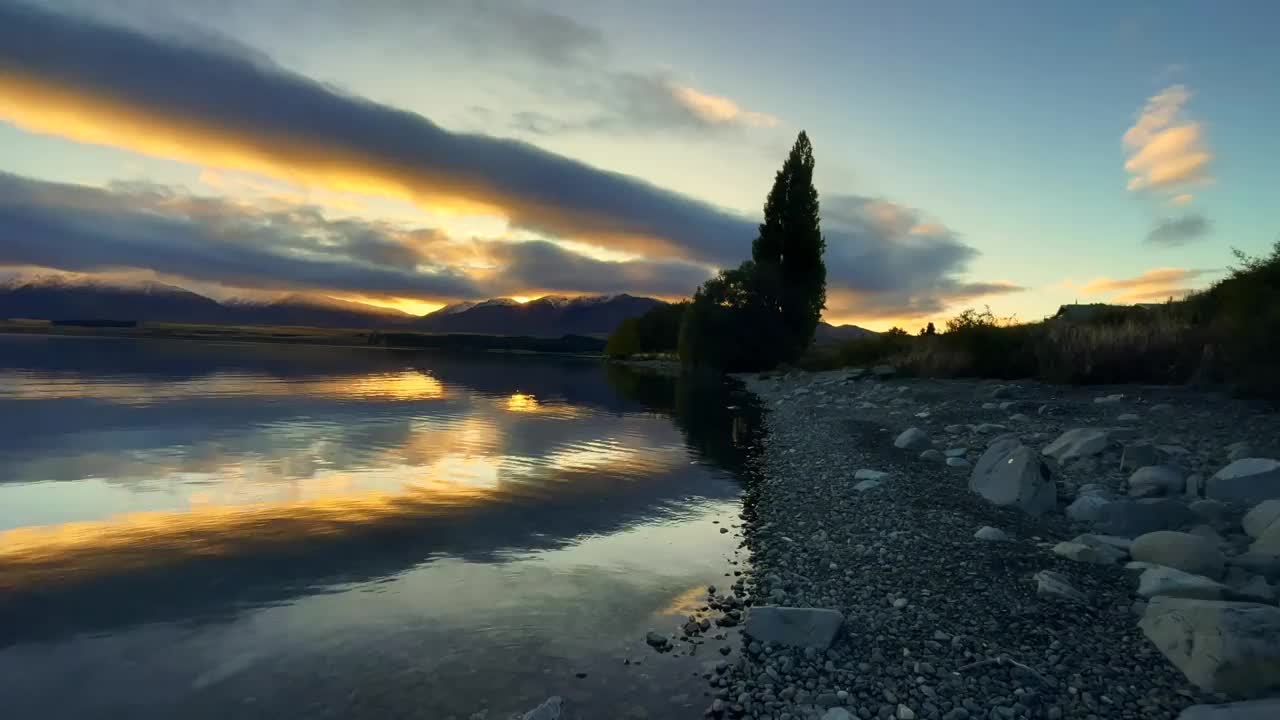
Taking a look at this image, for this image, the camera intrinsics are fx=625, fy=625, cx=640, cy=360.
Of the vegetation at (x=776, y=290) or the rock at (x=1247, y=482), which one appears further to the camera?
the vegetation at (x=776, y=290)

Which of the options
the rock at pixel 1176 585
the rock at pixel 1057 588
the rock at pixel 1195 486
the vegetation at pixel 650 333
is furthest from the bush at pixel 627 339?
the rock at pixel 1176 585

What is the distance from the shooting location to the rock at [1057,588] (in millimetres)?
6551

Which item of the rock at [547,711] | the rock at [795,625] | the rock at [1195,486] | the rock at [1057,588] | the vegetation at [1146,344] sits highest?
the vegetation at [1146,344]

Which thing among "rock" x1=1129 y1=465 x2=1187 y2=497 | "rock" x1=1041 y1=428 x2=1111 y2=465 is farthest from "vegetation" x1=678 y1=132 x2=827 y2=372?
"rock" x1=1129 y1=465 x2=1187 y2=497

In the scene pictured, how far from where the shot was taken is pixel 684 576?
843cm

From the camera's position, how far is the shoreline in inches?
200

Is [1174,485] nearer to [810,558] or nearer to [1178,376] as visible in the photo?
[810,558]

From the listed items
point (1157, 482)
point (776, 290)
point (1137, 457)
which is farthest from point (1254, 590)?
point (776, 290)

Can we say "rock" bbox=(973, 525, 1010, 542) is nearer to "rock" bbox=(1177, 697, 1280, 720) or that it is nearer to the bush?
"rock" bbox=(1177, 697, 1280, 720)

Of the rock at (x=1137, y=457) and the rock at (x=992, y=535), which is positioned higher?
the rock at (x=1137, y=457)

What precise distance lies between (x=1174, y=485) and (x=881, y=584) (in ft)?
19.7

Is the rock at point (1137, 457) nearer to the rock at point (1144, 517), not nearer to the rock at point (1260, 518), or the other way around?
the rock at point (1144, 517)

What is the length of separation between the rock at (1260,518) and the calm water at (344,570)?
255 inches

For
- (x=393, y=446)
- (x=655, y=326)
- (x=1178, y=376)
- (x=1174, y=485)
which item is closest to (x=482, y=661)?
(x=1174, y=485)
